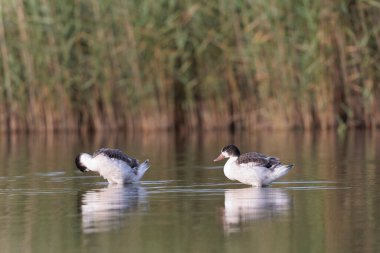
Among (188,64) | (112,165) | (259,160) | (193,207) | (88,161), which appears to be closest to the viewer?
(193,207)

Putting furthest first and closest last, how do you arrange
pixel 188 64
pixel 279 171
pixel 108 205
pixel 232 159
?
1. pixel 188 64
2. pixel 232 159
3. pixel 279 171
4. pixel 108 205

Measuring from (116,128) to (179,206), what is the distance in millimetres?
15528

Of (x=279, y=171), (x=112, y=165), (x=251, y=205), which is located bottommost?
(x=251, y=205)

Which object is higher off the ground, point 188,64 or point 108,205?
point 188,64

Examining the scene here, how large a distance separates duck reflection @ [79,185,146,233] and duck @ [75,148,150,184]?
0.15 meters

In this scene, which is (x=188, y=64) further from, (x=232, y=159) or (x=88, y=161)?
(x=232, y=159)

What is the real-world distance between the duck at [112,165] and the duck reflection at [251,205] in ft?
4.99

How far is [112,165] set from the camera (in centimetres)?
1421

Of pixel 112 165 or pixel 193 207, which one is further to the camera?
pixel 112 165

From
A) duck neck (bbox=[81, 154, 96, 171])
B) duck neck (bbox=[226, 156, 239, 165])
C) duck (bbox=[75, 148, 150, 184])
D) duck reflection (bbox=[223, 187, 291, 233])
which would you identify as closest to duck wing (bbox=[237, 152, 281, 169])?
duck neck (bbox=[226, 156, 239, 165])

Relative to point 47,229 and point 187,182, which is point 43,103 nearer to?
point 187,182

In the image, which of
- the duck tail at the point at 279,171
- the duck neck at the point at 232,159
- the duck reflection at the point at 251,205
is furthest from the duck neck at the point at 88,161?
the duck tail at the point at 279,171

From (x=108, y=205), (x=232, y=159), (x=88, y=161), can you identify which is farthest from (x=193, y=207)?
(x=88, y=161)

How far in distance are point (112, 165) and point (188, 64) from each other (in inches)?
487
